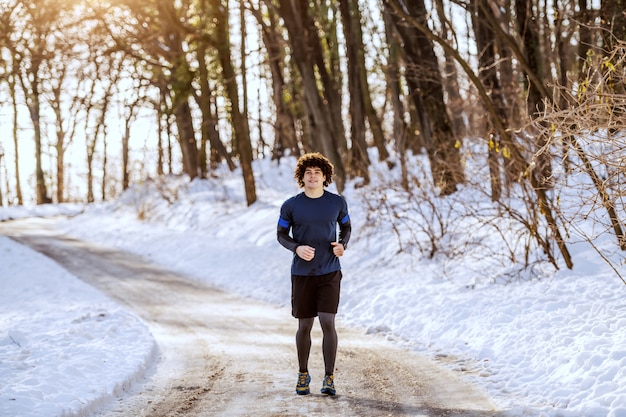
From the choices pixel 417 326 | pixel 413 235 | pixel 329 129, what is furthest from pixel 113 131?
pixel 417 326

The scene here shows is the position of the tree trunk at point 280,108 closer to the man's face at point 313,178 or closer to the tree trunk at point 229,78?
the tree trunk at point 229,78

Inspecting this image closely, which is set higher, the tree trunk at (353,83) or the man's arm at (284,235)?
the tree trunk at (353,83)

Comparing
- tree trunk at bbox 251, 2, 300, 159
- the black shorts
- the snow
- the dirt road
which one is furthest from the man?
tree trunk at bbox 251, 2, 300, 159

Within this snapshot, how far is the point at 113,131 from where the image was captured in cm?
4338

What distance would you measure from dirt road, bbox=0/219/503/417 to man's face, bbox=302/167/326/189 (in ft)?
5.55

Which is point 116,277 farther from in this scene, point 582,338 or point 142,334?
point 582,338

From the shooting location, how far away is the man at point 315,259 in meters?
5.95

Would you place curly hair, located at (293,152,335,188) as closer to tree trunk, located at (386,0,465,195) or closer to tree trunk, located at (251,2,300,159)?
tree trunk, located at (386,0,465,195)

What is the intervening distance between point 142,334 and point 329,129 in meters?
9.58

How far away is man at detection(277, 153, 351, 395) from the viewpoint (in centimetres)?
595

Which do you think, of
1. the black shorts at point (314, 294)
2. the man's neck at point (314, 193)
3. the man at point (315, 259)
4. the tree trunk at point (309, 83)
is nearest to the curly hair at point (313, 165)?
the man at point (315, 259)

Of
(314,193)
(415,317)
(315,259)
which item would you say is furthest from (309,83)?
(315,259)

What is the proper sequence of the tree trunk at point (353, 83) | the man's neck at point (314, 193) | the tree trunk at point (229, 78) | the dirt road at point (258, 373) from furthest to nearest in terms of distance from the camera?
the tree trunk at point (229, 78)
the tree trunk at point (353, 83)
the man's neck at point (314, 193)
the dirt road at point (258, 373)

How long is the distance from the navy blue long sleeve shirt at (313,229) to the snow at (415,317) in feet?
5.47
